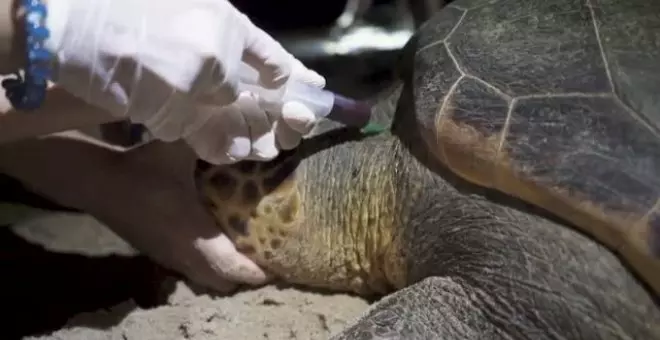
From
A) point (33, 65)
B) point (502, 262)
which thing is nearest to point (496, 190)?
point (502, 262)

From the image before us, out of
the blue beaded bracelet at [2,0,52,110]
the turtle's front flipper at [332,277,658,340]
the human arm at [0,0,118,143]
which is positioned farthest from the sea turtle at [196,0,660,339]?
the blue beaded bracelet at [2,0,52,110]

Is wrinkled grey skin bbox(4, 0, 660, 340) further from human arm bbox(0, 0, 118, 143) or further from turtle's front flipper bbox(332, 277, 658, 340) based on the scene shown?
human arm bbox(0, 0, 118, 143)

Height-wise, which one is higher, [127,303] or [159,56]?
[159,56]

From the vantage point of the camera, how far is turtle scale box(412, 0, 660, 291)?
84cm

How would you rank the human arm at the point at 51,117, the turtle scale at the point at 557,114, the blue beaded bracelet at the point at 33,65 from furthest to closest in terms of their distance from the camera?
the human arm at the point at 51,117, the turtle scale at the point at 557,114, the blue beaded bracelet at the point at 33,65

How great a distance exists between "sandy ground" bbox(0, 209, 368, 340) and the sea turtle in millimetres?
53

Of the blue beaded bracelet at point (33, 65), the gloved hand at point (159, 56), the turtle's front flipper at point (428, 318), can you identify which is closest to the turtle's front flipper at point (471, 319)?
the turtle's front flipper at point (428, 318)

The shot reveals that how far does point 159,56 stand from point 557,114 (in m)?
0.41

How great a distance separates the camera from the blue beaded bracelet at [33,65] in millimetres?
738

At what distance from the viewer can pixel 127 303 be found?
3.53 feet

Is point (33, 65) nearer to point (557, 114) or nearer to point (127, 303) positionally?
point (127, 303)

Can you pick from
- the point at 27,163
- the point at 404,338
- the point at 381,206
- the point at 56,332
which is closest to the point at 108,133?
the point at 27,163

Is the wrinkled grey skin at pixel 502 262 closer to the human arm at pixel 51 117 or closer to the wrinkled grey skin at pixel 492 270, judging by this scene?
the wrinkled grey skin at pixel 492 270

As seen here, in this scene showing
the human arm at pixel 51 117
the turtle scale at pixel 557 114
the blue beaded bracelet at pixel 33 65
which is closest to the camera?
the blue beaded bracelet at pixel 33 65
